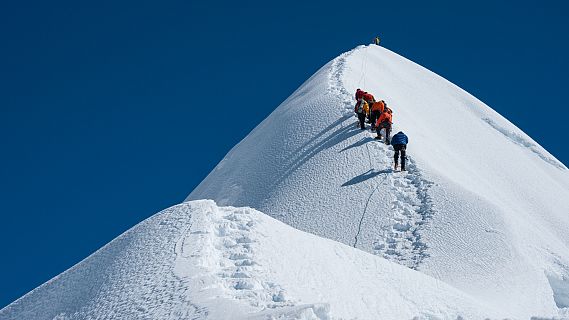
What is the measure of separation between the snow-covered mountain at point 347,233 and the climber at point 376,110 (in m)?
0.58

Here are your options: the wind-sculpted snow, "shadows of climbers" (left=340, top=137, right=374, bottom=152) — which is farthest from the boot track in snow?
the wind-sculpted snow

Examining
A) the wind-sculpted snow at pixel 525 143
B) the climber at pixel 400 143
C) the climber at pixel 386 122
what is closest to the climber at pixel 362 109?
the climber at pixel 386 122

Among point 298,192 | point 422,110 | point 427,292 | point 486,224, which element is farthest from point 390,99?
point 427,292

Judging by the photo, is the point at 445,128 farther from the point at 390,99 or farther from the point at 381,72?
the point at 381,72

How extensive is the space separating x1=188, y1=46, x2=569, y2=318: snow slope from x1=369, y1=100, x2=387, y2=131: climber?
723 millimetres

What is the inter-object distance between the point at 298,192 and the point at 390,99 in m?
11.3

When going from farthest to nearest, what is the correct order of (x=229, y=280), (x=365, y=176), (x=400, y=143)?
(x=365, y=176), (x=400, y=143), (x=229, y=280)

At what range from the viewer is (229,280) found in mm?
11664

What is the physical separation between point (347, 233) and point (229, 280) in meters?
7.50

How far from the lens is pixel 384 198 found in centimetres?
2014

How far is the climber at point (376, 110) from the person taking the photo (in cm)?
2383

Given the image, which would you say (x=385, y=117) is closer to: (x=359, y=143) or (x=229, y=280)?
(x=359, y=143)

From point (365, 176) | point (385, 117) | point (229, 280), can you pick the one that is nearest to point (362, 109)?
point (385, 117)

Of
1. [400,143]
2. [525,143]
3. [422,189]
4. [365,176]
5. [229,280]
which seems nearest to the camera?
[229,280]
